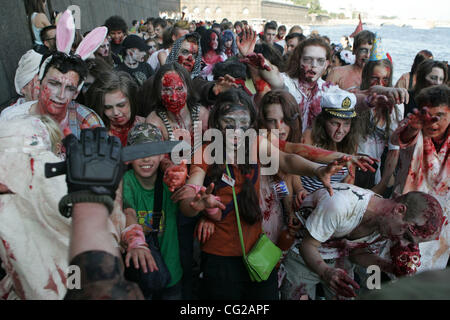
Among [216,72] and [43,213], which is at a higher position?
[216,72]

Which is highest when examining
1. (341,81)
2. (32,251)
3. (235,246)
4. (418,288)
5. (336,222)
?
(341,81)

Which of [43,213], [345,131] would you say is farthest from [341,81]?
[43,213]

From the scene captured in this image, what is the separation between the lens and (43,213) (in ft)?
5.09

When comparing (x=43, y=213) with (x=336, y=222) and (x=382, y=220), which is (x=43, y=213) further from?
(x=382, y=220)

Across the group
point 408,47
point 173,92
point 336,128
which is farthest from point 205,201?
point 408,47

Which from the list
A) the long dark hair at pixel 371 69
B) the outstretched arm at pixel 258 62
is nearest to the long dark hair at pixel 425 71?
the long dark hair at pixel 371 69

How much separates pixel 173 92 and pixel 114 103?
19.7 inches

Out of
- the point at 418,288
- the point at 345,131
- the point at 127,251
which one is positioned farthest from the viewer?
the point at 345,131

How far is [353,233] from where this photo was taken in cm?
234

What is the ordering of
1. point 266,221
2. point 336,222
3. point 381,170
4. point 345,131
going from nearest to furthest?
point 336,222 → point 266,221 → point 345,131 → point 381,170

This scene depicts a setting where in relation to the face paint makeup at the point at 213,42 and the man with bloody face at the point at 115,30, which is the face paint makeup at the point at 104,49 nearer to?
the man with bloody face at the point at 115,30

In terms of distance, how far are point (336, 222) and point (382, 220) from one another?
31cm

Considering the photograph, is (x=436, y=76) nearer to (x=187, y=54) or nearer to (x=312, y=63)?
(x=312, y=63)

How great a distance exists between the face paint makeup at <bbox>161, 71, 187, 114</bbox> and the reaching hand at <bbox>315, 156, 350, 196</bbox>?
1.39 m
